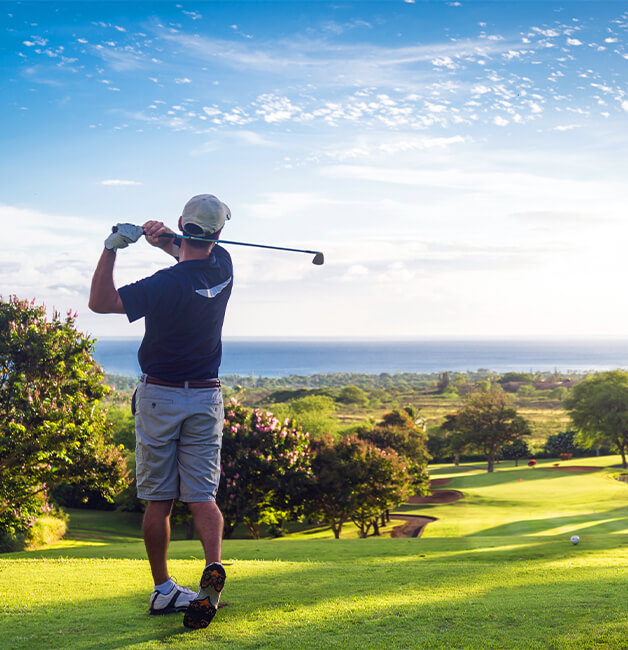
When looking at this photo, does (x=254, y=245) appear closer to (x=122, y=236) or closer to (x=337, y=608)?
(x=122, y=236)

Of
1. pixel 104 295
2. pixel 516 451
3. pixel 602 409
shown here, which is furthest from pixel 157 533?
pixel 516 451

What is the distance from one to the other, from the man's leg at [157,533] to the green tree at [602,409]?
49.1 metres

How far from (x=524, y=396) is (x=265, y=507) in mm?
129810

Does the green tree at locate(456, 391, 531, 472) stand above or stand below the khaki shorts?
below

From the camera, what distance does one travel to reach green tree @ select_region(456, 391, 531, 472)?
5384 cm

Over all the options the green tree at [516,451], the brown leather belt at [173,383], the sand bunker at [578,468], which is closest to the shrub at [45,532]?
the brown leather belt at [173,383]

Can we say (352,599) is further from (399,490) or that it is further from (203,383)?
(399,490)

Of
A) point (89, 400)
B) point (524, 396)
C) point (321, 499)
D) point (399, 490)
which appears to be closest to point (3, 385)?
point (89, 400)

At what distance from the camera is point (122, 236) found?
3951 mm

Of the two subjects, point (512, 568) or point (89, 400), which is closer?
point (512, 568)

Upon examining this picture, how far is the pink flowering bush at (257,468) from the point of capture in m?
24.0

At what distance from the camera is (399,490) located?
2862cm

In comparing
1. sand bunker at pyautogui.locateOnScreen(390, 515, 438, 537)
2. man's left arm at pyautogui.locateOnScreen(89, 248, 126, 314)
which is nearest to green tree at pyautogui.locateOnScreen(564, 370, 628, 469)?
sand bunker at pyautogui.locateOnScreen(390, 515, 438, 537)

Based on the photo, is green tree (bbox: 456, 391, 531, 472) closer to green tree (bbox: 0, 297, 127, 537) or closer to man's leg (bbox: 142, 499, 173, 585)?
green tree (bbox: 0, 297, 127, 537)
